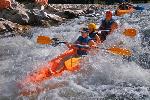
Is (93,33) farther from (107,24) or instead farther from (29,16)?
(29,16)

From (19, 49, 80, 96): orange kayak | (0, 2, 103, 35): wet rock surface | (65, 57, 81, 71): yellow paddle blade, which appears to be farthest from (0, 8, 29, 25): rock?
(65, 57, 81, 71): yellow paddle blade

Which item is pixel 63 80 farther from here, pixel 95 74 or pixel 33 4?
pixel 33 4

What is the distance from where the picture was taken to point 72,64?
11.8 m

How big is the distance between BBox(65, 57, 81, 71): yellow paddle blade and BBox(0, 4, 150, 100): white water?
0.20 meters

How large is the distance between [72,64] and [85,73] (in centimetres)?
61

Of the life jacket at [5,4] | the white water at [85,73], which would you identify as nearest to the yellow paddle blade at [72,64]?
the white water at [85,73]

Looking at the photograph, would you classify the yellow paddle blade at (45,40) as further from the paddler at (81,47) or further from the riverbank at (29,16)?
the riverbank at (29,16)

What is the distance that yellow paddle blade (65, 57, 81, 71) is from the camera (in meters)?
11.6

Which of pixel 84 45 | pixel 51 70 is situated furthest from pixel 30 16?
pixel 51 70

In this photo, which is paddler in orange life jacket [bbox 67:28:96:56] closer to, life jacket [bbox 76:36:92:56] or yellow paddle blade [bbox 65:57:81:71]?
life jacket [bbox 76:36:92:56]

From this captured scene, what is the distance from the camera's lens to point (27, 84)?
1041cm

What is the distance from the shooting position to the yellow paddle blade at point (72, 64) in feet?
38.0

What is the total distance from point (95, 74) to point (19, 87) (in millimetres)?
2922

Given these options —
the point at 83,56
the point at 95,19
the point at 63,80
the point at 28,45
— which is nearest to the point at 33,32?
the point at 28,45
